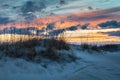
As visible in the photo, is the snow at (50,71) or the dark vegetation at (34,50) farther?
the dark vegetation at (34,50)

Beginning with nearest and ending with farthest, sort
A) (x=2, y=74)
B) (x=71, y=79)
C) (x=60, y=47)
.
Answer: (x=2, y=74) → (x=71, y=79) → (x=60, y=47)

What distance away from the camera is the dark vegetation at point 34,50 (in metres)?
11.8

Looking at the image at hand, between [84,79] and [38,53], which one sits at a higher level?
[38,53]

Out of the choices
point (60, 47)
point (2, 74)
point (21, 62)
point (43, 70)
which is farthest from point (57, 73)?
point (60, 47)

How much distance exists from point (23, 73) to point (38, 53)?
2.60m

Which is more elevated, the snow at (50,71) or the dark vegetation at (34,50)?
the dark vegetation at (34,50)

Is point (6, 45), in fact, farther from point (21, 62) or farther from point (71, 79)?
point (71, 79)

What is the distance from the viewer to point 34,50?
1301 cm

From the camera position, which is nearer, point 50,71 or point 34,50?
point 50,71

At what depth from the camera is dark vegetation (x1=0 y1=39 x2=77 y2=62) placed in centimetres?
1178

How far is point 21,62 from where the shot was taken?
1095 cm

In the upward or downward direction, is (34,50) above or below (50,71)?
above

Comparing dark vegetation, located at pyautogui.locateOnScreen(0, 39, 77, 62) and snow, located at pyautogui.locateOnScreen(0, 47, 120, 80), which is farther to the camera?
dark vegetation, located at pyautogui.locateOnScreen(0, 39, 77, 62)

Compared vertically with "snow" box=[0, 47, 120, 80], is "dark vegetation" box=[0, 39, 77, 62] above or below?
above
